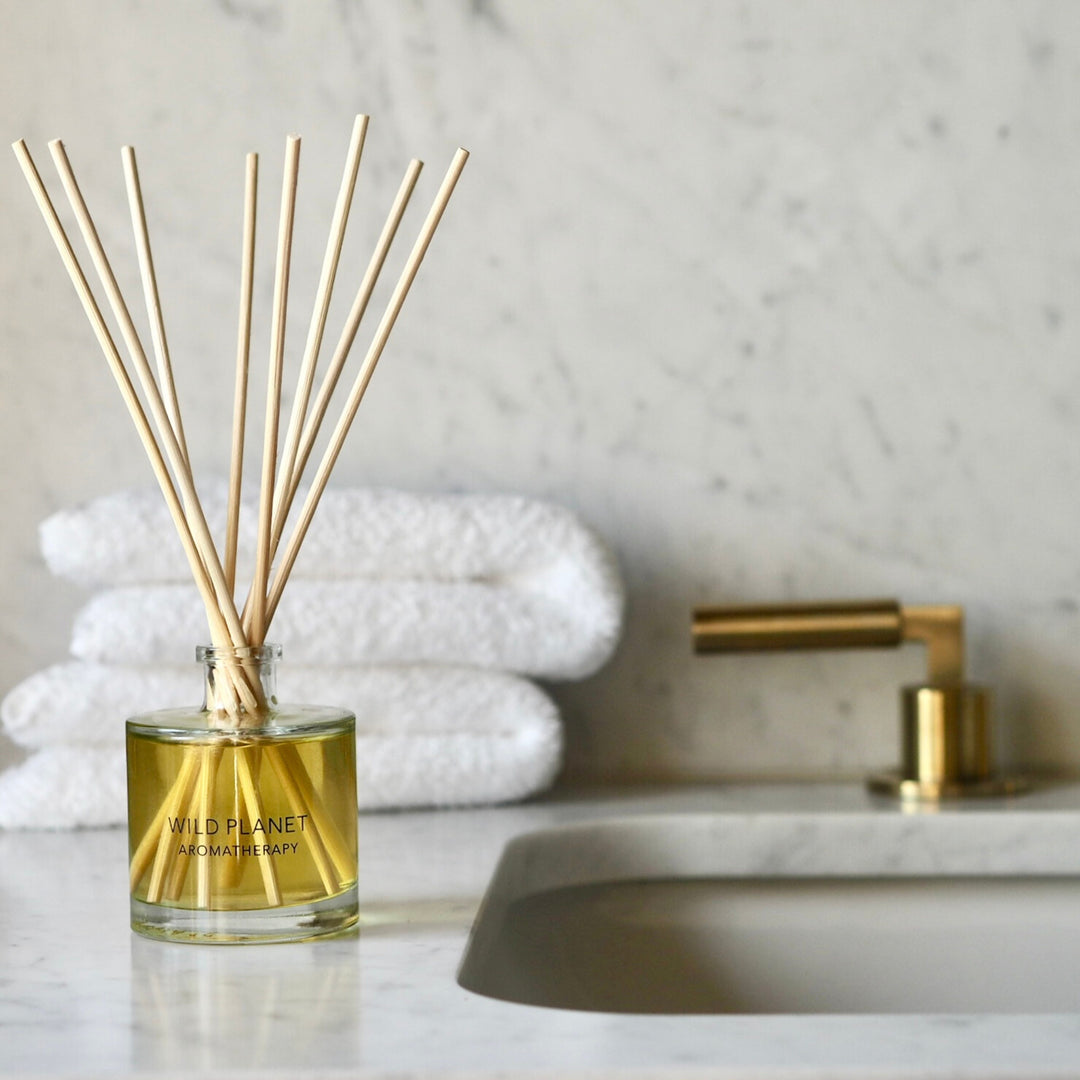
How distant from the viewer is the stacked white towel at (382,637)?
81 cm

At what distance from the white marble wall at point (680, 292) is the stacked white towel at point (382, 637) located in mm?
82

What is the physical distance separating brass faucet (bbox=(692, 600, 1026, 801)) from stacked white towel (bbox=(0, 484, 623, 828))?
0.09 metres

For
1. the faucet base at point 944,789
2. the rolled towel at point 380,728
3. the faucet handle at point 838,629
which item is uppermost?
the faucet handle at point 838,629

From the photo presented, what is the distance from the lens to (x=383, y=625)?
2.67 feet

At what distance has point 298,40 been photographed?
890 mm

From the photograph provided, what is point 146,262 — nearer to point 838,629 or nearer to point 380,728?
point 380,728

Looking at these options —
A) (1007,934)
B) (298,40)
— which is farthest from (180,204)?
(1007,934)

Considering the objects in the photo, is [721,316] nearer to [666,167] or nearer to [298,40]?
[666,167]

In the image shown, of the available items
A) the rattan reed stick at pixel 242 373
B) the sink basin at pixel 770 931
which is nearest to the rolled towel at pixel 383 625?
the sink basin at pixel 770 931

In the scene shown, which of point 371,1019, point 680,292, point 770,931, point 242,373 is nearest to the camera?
point 371,1019

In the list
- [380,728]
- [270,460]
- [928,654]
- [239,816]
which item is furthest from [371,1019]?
[928,654]

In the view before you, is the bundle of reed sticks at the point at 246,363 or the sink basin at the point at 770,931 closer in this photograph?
the bundle of reed sticks at the point at 246,363

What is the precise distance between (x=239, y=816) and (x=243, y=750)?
0.03 m

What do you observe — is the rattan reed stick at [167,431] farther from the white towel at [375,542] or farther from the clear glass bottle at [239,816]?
the white towel at [375,542]
